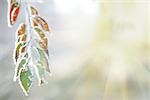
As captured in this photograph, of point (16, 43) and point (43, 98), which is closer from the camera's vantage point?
point (16, 43)

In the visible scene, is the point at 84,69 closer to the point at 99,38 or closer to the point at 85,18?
the point at 99,38

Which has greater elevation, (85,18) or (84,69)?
(85,18)

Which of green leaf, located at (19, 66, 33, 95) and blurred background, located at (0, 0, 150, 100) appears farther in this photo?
blurred background, located at (0, 0, 150, 100)

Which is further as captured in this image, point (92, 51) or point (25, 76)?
point (92, 51)

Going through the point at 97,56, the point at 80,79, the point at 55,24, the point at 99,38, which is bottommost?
the point at 80,79

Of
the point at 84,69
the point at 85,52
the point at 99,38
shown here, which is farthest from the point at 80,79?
the point at 99,38

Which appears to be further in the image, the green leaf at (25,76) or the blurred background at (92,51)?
the blurred background at (92,51)

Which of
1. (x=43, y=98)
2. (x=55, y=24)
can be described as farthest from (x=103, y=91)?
(x=55, y=24)
